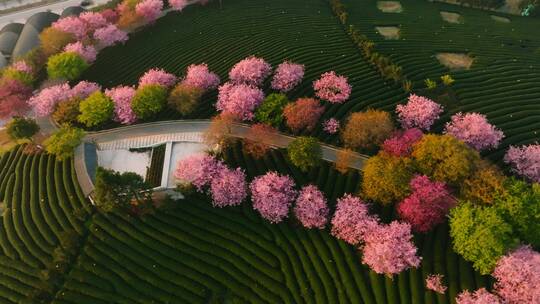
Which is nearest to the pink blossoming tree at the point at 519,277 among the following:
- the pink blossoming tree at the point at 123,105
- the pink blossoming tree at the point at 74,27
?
the pink blossoming tree at the point at 123,105

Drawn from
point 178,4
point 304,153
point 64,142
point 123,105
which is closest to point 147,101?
point 123,105

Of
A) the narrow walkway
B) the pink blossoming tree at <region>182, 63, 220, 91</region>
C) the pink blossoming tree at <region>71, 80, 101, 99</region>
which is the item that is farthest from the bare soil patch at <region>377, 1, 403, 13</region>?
the pink blossoming tree at <region>71, 80, 101, 99</region>

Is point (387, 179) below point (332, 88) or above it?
below

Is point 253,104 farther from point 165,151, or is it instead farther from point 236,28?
point 236,28

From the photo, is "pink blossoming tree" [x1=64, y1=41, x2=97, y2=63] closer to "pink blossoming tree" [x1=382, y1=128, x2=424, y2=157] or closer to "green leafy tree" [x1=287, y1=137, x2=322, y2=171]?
"green leafy tree" [x1=287, y1=137, x2=322, y2=171]

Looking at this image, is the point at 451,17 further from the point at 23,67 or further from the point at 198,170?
the point at 23,67

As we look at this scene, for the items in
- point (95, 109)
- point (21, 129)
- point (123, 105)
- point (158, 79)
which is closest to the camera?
point (21, 129)

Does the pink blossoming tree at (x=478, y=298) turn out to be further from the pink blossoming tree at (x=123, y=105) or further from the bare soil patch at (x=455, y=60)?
the pink blossoming tree at (x=123, y=105)
